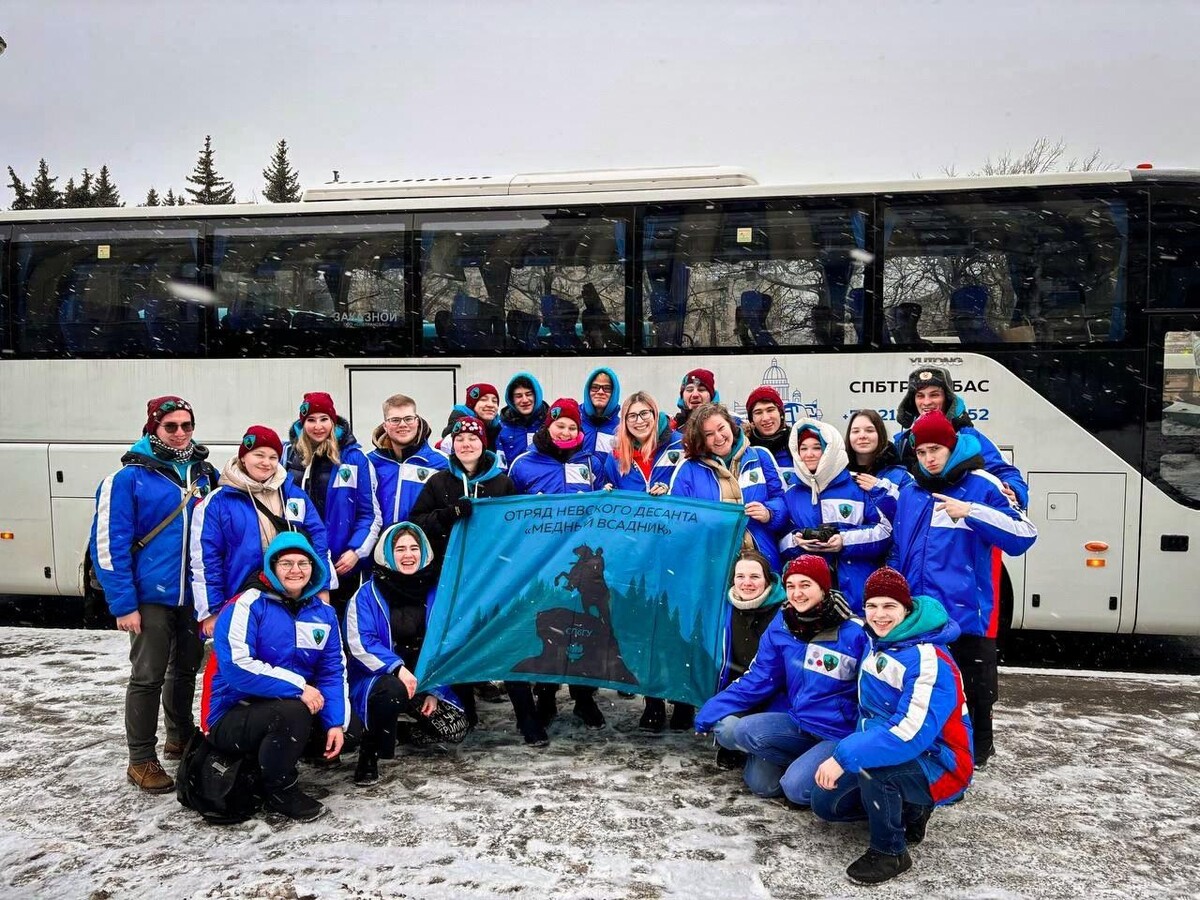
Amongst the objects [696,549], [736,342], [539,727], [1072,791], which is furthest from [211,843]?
[736,342]

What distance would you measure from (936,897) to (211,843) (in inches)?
119

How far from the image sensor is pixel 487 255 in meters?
8.32

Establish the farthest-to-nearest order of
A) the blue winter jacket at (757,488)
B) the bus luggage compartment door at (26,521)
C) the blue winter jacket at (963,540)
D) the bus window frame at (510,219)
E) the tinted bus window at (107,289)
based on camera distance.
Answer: the bus luggage compartment door at (26,521) < the tinted bus window at (107,289) < the bus window frame at (510,219) < the blue winter jacket at (757,488) < the blue winter jacket at (963,540)

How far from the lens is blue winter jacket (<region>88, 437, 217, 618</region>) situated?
4.85 meters

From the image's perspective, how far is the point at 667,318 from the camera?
8.03m

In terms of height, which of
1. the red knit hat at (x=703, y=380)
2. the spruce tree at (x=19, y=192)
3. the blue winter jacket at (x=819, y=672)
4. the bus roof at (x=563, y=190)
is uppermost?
the spruce tree at (x=19, y=192)

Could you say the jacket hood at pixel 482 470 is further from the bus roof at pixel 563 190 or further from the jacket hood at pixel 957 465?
the bus roof at pixel 563 190

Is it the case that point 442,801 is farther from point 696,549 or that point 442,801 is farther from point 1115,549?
point 1115,549

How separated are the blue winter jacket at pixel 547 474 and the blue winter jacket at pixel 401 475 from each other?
458mm

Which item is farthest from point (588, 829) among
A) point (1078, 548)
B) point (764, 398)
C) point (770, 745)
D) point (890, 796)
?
point (1078, 548)

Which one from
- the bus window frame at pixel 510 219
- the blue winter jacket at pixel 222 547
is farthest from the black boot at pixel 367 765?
the bus window frame at pixel 510 219

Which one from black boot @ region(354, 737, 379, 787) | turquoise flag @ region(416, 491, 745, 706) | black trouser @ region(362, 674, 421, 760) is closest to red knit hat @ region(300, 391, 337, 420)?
turquoise flag @ region(416, 491, 745, 706)

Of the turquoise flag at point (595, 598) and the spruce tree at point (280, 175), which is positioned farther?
the spruce tree at point (280, 175)

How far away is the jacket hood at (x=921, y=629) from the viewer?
4141 millimetres
